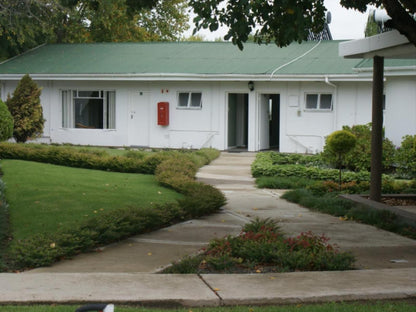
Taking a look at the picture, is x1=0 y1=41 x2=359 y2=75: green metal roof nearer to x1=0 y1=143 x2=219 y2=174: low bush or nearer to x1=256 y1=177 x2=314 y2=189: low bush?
x1=0 y1=143 x2=219 y2=174: low bush

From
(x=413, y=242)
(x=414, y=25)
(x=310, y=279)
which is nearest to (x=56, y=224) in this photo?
(x=310, y=279)

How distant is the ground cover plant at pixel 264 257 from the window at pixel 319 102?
15500 millimetres

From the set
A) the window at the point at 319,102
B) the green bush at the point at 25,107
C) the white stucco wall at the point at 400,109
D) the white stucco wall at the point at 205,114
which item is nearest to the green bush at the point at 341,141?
the white stucco wall at the point at 400,109

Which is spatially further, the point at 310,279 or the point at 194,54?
the point at 194,54

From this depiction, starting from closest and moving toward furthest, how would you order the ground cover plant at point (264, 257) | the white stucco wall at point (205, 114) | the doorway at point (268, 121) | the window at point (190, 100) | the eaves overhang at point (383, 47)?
the ground cover plant at point (264, 257) < the eaves overhang at point (383, 47) < the white stucco wall at point (205, 114) < the doorway at point (268, 121) < the window at point (190, 100)

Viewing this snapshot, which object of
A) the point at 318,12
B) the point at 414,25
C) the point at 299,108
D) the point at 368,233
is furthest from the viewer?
the point at 299,108

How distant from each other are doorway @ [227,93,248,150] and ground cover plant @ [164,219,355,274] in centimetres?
1759

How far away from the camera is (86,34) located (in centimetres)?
3800

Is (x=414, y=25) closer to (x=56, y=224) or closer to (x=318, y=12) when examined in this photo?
(x=318, y=12)

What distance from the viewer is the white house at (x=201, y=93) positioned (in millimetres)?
23250

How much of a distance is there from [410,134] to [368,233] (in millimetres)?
9727

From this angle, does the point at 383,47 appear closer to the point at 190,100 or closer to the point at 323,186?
the point at 323,186

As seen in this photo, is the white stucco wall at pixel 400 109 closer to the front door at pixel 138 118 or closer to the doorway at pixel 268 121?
the doorway at pixel 268 121

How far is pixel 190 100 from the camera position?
25.5 metres
